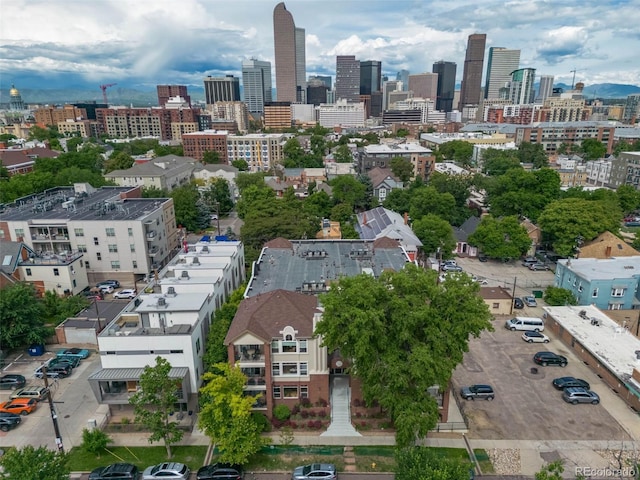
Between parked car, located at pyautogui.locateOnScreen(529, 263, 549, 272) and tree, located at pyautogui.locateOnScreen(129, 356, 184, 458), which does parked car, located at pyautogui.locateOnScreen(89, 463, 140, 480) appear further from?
parked car, located at pyautogui.locateOnScreen(529, 263, 549, 272)

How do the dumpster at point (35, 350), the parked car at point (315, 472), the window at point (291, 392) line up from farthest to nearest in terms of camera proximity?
1. the dumpster at point (35, 350)
2. the window at point (291, 392)
3. the parked car at point (315, 472)

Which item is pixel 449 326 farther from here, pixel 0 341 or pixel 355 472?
pixel 0 341

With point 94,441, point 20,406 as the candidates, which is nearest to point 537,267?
point 94,441

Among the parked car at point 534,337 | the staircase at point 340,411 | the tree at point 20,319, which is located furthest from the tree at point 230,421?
the parked car at point 534,337

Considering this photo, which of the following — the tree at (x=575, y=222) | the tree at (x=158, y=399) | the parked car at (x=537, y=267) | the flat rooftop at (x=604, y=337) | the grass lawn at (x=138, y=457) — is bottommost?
the grass lawn at (x=138, y=457)

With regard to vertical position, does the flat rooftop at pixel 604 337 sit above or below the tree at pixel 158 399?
below

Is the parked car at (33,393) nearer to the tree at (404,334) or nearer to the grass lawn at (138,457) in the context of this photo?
the grass lawn at (138,457)

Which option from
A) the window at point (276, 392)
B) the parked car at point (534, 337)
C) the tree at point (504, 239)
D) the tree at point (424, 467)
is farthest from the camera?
the tree at point (504, 239)

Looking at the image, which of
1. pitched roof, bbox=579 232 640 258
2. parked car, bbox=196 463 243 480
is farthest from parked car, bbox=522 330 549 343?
parked car, bbox=196 463 243 480
